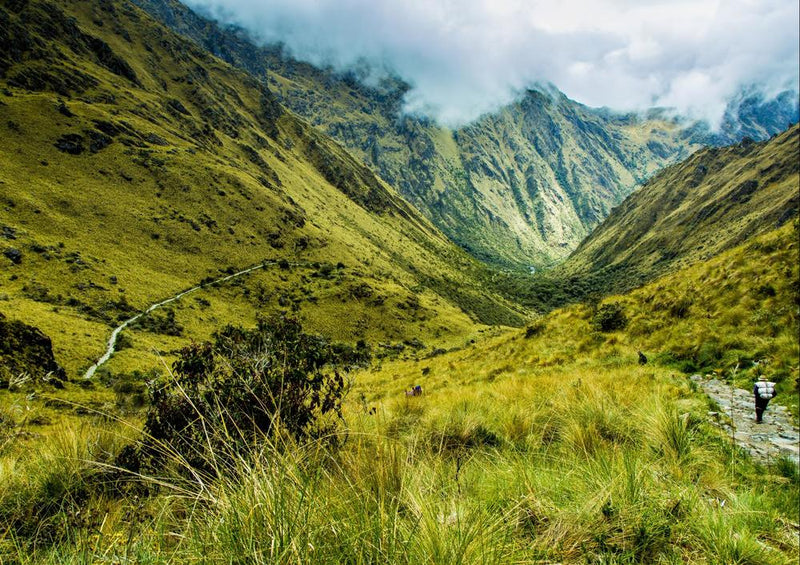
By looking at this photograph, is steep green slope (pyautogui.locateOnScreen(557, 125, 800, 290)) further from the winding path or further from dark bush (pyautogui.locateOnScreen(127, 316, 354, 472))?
dark bush (pyautogui.locateOnScreen(127, 316, 354, 472))

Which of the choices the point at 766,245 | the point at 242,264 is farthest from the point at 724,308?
the point at 242,264

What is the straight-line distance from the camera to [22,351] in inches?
1183

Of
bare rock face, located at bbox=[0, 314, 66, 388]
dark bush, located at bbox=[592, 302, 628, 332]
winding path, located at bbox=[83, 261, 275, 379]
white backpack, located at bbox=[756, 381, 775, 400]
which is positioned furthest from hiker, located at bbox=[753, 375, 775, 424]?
winding path, located at bbox=[83, 261, 275, 379]

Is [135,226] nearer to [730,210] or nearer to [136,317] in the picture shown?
[136,317]

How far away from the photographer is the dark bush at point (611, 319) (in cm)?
1329

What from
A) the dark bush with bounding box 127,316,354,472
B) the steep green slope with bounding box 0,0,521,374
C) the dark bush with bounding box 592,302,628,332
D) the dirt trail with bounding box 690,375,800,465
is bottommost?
the dirt trail with bounding box 690,375,800,465

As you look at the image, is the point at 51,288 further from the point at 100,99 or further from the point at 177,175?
the point at 100,99

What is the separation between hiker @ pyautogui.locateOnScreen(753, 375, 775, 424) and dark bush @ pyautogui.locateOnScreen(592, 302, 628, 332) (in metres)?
7.73

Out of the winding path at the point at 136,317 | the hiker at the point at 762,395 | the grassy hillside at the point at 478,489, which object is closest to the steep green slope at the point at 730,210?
the winding path at the point at 136,317

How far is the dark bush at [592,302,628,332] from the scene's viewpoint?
1329 centimetres

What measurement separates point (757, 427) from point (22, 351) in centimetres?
4348

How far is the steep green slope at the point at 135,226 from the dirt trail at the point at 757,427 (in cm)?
6343

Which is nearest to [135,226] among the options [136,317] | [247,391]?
[136,317]

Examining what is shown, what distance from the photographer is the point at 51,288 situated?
69562 millimetres
